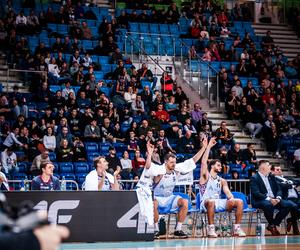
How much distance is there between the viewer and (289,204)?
1811 cm

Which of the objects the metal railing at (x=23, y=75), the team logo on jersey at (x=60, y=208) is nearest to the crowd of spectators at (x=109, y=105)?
the metal railing at (x=23, y=75)

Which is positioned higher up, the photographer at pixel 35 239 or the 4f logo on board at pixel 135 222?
the photographer at pixel 35 239

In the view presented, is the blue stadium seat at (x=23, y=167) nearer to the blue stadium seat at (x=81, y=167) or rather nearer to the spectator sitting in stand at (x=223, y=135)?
the blue stadium seat at (x=81, y=167)

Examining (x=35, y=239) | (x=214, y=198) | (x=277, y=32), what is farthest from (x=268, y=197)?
(x=277, y=32)

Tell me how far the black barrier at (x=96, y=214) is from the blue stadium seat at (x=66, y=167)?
6891mm

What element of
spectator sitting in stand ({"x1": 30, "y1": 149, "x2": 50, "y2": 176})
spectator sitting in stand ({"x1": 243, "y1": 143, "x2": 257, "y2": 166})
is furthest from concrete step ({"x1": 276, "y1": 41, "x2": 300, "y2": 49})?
spectator sitting in stand ({"x1": 30, "y1": 149, "x2": 50, "y2": 176})

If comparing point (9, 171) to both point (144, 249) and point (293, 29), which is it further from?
point (293, 29)

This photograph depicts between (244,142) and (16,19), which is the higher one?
(16,19)

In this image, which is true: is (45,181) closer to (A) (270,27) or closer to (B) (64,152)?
(B) (64,152)

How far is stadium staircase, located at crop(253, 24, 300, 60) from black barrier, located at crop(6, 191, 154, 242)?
68.0 feet

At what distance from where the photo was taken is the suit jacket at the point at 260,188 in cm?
1784

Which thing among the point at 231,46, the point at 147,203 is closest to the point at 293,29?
the point at 231,46

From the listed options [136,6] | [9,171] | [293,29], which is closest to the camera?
[9,171]

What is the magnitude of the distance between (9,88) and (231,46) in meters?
10.2
